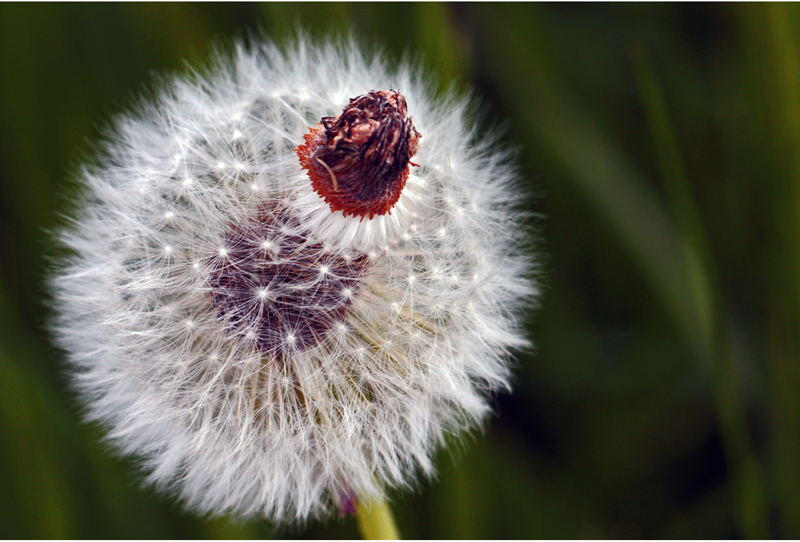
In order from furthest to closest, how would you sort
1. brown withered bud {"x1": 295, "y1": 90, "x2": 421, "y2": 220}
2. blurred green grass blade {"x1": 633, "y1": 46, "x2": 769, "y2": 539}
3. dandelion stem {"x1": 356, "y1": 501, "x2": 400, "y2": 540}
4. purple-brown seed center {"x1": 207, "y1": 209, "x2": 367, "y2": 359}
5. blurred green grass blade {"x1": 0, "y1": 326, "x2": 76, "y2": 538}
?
blurred green grass blade {"x1": 0, "y1": 326, "x2": 76, "y2": 538}, blurred green grass blade {"x1": 633, "y1": 46, "x2": 769, "y2": 539}, dandelion stem {"x1": 356, "y1": 501, "x2": 400, "y2": 540}, purple-brown seed center {"x1": 207, "y1": 209, "x2": 367, "y2": 359}, brown withered bud {"x1": 295, "y1": 90, "x2": 421, "y2": 220}

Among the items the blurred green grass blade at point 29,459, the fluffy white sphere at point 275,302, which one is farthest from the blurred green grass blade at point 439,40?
the blurred green grass blade at point 29,459

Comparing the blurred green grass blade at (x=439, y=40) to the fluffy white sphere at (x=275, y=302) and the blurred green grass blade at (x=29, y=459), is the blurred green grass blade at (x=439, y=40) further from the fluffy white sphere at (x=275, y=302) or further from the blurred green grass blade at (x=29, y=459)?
the blurred green grass blade at (x=29, y=459)

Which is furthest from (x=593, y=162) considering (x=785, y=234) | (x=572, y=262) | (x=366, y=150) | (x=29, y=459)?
(x=29, y=459)

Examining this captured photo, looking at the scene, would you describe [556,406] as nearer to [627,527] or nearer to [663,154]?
[627,527]

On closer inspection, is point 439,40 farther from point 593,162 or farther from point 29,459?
point 29,459

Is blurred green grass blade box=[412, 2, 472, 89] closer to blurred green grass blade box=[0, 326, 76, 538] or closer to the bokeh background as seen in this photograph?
the bokeh background

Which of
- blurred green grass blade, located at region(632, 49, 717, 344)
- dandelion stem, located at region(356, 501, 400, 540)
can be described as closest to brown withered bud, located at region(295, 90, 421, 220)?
dandelion stem, located at region(356, 501, 400, 540)

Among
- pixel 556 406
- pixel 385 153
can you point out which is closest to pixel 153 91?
pixel 385 153
